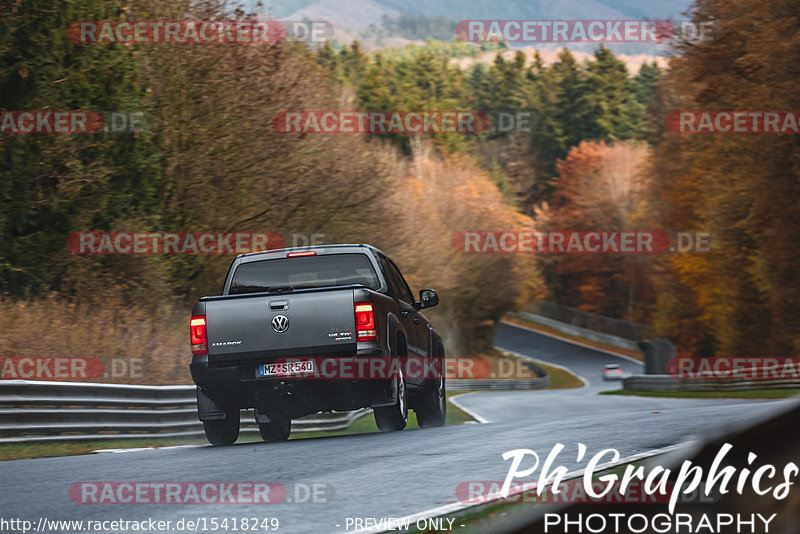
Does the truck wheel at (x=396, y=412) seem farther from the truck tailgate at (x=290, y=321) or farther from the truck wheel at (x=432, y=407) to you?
the truck wheel at (x=432, y=407)

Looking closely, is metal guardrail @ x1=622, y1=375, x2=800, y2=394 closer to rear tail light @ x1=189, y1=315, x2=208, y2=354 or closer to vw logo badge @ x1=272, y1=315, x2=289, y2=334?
vw logo badge @ x1=272, y1=315, x2=289, y2=334

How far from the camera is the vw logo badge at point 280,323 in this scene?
1003 centimetres

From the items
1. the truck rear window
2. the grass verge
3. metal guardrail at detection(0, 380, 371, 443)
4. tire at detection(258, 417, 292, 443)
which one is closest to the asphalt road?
the truck rear window

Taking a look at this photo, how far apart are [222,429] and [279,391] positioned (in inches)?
49.3

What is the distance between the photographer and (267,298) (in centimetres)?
1003

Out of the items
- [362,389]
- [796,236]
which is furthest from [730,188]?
[362,389]

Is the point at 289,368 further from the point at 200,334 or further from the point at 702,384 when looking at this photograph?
the point at 702,384

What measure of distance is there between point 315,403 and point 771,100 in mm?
21522

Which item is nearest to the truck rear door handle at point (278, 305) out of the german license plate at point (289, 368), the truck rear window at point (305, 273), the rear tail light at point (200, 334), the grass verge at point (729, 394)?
the german license plate at point (289, 368)

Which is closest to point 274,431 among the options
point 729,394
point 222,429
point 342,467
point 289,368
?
point 222,429

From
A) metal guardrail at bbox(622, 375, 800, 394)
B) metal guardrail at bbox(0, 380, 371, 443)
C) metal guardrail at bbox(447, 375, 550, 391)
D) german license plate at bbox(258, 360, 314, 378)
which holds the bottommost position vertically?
metal guardrail at bbox(447, 375, 550, 391)

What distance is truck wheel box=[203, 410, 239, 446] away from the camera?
11125 millimetres

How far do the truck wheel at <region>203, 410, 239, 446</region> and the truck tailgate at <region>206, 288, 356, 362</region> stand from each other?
140 centimetres

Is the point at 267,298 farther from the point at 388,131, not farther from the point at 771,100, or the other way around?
the point at 388,131
